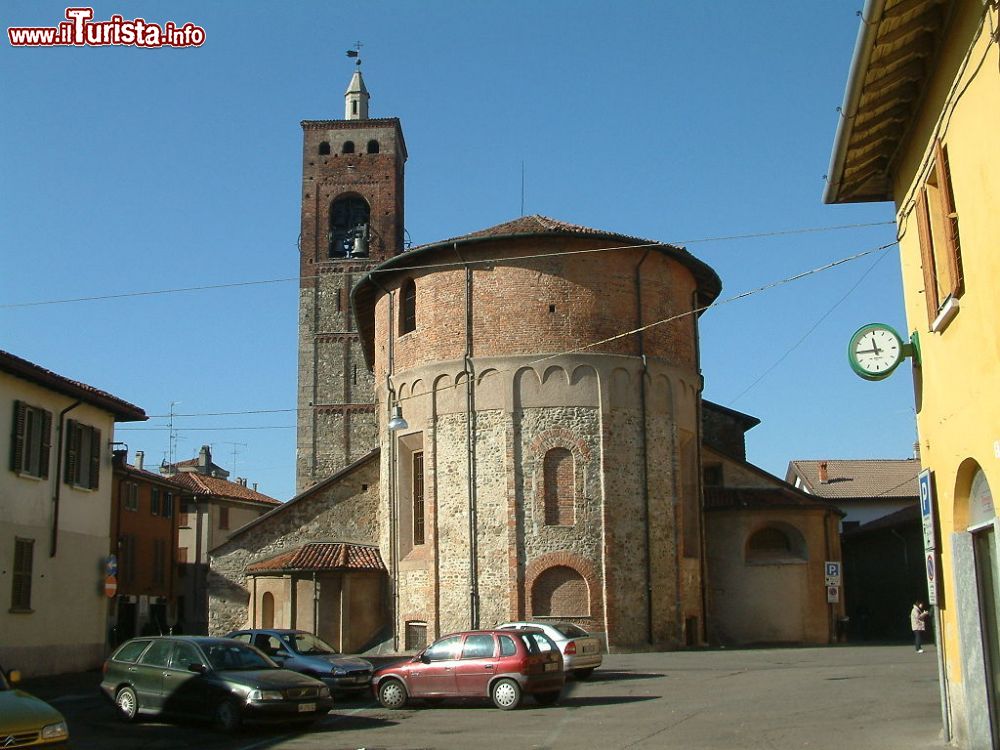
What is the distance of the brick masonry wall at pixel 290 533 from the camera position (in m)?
31.8

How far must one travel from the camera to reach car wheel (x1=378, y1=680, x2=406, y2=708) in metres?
17.3

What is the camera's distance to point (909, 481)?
58.2 m

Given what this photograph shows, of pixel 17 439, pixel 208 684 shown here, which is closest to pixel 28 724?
pixel 208 684

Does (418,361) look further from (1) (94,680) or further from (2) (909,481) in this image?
(2) (909,481)

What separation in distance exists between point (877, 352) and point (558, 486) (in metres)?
15.9

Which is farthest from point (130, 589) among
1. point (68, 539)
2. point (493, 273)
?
point (493, 273)

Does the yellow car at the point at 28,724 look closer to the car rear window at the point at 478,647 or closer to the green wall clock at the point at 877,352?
the car rear window at the point at 478,647

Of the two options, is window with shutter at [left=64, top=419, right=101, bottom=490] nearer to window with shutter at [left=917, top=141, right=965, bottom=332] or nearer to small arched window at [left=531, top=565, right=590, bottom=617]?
small arched window at [left=531, top=565, right=590, bottom=617]

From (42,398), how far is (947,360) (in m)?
20.0

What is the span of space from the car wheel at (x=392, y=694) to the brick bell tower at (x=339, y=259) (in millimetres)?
39497

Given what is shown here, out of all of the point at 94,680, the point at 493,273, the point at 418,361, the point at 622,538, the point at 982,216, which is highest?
the point at 493,273

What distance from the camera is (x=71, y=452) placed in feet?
82.8

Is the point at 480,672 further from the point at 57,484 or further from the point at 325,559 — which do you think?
the point at 325,559

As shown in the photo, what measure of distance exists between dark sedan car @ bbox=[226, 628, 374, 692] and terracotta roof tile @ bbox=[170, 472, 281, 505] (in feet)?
108
